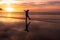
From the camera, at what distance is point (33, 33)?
8047 mm

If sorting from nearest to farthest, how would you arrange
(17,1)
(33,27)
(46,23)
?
(33,27), (46,23), (17,1)

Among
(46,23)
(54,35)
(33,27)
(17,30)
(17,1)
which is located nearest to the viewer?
(54,35)

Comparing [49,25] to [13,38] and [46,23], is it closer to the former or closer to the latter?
[46,23]

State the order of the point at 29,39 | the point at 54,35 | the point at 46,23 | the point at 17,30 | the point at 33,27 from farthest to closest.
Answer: the point at 46,23
the point at 33,27
the point at 17,30
the point at 54,35
the point at 29,39

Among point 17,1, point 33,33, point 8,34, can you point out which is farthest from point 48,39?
point 17,1

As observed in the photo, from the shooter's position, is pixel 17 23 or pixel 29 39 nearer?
pixel 29 39

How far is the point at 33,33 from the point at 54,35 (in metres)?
0.99

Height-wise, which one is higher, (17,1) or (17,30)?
(17,1)

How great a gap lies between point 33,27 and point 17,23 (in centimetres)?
138

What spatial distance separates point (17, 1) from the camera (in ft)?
68.8

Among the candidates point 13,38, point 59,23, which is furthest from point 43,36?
point 59,23

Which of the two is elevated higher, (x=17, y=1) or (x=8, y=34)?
(x=17, y=1)

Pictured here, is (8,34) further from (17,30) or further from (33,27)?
(33,27)

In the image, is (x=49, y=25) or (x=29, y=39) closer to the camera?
(x=29, y=39)
